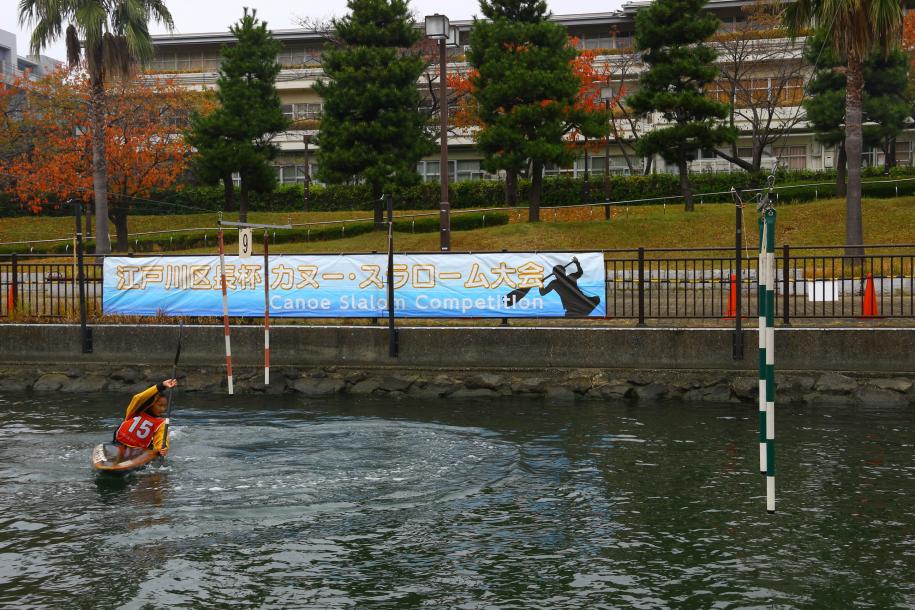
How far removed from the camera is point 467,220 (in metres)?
45.4

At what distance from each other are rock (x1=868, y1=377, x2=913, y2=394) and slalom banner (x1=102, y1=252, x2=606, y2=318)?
5.07 metres

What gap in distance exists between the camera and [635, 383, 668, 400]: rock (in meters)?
18.3

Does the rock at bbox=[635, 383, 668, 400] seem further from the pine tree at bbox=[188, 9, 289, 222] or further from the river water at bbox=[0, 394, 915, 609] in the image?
the pine tree at bbox=[188, 9, 289, 222]

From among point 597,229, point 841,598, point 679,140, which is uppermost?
point 679,140

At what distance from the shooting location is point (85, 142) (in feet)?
151

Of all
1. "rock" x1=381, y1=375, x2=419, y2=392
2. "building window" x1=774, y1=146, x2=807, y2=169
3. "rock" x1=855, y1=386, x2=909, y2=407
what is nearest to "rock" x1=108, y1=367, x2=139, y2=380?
"rock" x1=381, y1=375, x2=419, y2=392

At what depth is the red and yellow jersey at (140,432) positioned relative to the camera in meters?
13.4

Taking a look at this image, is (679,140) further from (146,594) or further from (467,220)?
(146,594)

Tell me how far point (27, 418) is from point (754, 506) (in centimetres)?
1238

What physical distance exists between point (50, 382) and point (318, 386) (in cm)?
568

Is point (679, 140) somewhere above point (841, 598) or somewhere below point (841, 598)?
above

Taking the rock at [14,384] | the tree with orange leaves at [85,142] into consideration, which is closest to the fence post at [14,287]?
the rock at [14,384]

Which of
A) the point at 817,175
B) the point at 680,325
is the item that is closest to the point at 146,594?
the point at 680,325

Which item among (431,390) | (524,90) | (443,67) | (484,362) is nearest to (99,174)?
(524,90)
